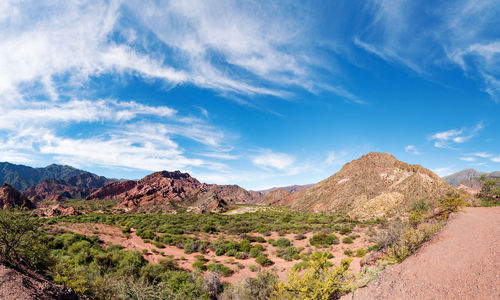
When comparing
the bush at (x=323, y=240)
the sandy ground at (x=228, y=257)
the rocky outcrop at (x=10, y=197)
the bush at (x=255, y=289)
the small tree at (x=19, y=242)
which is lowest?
the rocky outcrop at (x=10, y=197)

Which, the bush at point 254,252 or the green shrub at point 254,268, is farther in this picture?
the bush at point 254,252

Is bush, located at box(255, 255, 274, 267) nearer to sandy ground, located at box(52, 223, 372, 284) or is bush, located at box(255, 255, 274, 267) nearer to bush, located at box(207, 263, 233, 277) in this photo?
sandy ground, located at box(52, 223, 372, 284)

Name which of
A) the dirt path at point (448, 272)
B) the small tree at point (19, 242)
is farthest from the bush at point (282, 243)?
the small tree at point (19, 242)

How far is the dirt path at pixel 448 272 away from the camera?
19.2 ft

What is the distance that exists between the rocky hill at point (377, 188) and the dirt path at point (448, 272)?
28217mm

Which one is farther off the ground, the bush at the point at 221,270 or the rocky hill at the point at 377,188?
the rocky hill at the point at 377,188

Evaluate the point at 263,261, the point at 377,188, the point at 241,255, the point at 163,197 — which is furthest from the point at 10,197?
the point at 377,188

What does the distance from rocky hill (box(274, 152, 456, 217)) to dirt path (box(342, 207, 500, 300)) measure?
28.2 metres

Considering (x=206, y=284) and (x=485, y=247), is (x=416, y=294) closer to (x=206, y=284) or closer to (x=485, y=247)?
(x=485, y=247)

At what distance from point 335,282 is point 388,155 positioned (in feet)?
220

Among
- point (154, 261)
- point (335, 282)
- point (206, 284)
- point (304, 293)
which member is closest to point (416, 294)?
point (335, 282)

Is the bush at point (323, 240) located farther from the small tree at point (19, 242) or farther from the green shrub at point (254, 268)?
the small tree at point (19, 242)

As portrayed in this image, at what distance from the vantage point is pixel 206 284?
11.0 m

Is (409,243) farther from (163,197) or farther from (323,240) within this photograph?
(163,197)
